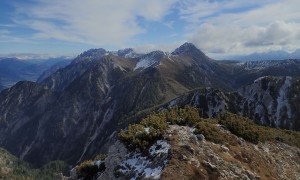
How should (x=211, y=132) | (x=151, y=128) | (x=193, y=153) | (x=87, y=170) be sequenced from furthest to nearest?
(x=87, y=170) < (x=211, y=132) < (x=151, y=128) < (x=193, y=153)

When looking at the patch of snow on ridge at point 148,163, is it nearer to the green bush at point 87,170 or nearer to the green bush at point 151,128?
the green bush at point 151,128

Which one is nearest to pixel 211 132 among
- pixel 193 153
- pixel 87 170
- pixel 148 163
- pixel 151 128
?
pixel 193 153

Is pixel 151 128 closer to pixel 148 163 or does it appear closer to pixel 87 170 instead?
pixel 148 163

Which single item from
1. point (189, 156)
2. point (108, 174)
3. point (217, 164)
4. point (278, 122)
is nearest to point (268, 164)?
point (217, 164)

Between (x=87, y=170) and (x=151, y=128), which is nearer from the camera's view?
(x=151, y=128)

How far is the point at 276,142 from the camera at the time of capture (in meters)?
53.8

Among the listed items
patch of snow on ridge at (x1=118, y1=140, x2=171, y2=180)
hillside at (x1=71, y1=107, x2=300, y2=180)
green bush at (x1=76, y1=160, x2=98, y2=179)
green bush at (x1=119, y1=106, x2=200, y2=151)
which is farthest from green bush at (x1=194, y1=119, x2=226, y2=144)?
green bush at (x1=76, y1=160, x2=98, y2=179)

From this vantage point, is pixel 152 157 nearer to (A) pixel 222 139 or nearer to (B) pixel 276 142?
(A) pixel 222 139

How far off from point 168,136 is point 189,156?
4826 millimetres

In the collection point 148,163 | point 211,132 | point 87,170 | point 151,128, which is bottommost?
point 87,170

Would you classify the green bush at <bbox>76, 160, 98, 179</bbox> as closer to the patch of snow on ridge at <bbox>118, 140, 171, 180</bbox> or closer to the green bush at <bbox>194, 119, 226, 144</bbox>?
the patch of snow on ridge at <bbox>118, 140, 171, 180</bbox>

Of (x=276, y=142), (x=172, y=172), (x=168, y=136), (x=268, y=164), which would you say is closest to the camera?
(x=172, y=172)

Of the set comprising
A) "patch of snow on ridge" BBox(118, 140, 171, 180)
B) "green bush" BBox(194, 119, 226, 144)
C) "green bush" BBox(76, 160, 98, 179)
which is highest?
"green bush" BBox(194, 119, 226, 144)

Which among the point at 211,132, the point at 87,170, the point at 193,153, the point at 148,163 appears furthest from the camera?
the point at 87,170
